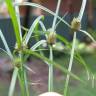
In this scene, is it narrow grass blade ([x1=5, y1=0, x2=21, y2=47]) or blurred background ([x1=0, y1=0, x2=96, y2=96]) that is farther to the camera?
blurred background ([x1=0, y1=0, x2=96, y2=96])

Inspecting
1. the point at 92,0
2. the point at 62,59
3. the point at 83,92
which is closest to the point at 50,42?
the point at 83,92

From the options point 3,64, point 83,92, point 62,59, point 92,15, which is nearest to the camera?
point 83,92

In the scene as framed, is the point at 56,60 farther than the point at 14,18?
Yes

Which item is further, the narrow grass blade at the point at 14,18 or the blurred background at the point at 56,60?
the blurred background at the point at 56,60

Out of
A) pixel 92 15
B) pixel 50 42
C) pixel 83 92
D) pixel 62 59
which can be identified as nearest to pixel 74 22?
pixel 50 42

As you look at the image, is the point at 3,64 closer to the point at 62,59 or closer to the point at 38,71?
the point at 38,71

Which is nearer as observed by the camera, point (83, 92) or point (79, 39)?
point (83, 92)

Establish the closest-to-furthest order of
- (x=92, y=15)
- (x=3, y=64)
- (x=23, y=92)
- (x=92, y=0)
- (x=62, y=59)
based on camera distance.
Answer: (x=23, y=92)
(x=3, y=64)
(x=62, y=59)
(x=92, y=0)
(x=92, y=15)

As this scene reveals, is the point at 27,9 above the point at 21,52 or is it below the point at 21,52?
above

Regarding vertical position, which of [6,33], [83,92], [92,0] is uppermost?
[92,0]
